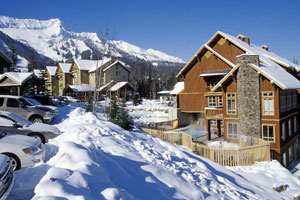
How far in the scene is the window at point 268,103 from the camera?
65.5ft

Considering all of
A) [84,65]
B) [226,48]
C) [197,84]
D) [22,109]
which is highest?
[84,65]

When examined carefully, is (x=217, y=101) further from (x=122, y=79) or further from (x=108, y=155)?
(x=122, y=79)

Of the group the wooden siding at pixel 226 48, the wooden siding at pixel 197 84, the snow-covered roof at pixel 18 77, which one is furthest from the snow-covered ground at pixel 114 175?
the wooden siding at pixel 226 48

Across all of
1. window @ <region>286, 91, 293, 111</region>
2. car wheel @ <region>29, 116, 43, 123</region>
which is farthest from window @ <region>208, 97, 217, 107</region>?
car wheel @ <region>29, 116, 43, 123</region>

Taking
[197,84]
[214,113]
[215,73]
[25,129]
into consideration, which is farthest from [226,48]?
[25,129]

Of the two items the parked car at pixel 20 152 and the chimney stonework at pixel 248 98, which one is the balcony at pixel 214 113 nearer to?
the chimney stonework at pixel 248 98

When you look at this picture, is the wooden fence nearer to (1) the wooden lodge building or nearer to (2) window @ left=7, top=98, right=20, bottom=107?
(1) the wooden lodge building

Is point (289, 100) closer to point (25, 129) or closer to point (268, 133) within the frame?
point (268, 133)

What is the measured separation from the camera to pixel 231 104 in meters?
22.5

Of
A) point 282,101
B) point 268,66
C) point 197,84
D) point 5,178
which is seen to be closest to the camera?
point 5,178

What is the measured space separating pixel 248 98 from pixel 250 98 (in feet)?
0.54

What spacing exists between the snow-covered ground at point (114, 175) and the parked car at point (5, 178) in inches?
22.0

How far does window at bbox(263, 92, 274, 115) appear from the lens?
19973 mm

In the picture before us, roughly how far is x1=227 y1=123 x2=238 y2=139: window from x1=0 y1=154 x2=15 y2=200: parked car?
2014cm
